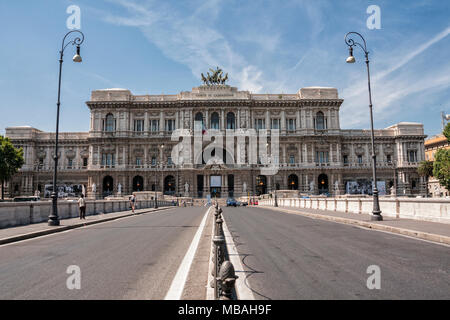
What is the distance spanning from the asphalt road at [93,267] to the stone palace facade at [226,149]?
53.9 metres

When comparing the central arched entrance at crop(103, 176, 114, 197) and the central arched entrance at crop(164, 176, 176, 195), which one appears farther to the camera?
the central arched entrance at crop(164, 176, 176, 195)

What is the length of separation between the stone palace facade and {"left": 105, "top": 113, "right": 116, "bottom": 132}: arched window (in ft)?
0.68

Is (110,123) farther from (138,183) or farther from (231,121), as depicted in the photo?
(231,121)

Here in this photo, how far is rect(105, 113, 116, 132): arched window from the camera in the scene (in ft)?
227

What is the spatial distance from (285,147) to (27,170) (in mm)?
54257

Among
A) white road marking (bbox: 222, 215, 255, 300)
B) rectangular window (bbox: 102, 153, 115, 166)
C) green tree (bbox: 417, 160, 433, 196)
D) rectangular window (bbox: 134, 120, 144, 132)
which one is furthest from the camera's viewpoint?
rectangular window (bbox: 134, 120, 144, 132)

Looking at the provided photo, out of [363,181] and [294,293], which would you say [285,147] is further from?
[294,293]

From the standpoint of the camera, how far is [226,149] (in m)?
66.7

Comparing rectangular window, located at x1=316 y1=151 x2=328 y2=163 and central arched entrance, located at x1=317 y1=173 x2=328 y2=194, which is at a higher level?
rectangular window, located at x1=316 y1=151 x2=328 y2=163

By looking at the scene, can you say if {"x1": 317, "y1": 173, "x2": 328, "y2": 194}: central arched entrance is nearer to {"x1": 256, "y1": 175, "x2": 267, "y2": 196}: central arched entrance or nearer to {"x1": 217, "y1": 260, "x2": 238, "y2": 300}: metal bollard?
{"x1": 256, "y1": 175, "x2": 267, "y2": 196}: central arched entrance

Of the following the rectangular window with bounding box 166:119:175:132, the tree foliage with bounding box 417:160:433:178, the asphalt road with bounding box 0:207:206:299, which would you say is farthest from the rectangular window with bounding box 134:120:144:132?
the asphalt road with bounding box 0:207:206:299

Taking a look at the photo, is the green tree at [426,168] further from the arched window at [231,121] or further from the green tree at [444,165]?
the arched window at [231,121]

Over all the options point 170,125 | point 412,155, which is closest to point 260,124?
point 170,125
